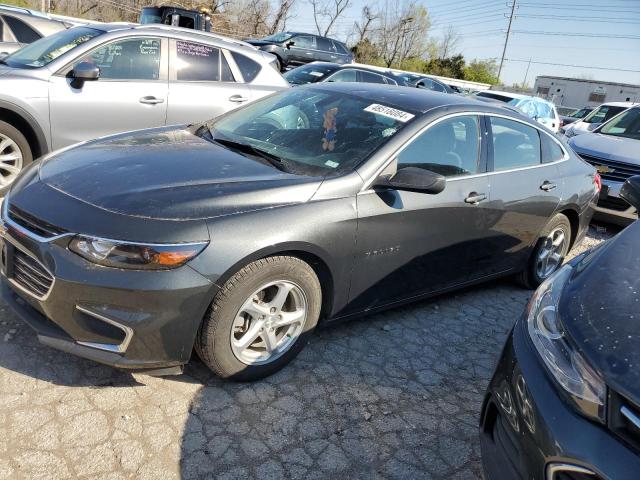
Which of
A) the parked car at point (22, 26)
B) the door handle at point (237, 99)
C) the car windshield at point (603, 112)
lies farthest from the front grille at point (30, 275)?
the car windshield at point (603, 112)

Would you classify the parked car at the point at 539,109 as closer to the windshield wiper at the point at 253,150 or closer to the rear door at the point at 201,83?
the rear door at the point at 201,83

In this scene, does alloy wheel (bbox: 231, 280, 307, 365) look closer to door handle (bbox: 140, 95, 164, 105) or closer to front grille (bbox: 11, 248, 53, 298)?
front grille (bbox: 11, 248, 53, 298)

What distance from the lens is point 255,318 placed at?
2.90m

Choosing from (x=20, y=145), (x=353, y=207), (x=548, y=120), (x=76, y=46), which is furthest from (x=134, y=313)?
(x=548, y=120)

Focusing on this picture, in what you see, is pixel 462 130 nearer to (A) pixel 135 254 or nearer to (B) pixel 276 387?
(B) pixel 276 387

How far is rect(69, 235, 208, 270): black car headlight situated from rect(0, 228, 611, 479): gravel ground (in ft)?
2.46

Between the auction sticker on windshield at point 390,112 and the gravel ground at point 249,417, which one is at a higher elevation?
the auction sticker on windshield at point 390,112

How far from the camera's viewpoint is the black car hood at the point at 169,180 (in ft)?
8.68

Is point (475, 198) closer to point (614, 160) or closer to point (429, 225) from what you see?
point (429, 225)

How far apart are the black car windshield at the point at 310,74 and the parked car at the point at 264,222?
798 cm

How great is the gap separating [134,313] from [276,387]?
938 millimetres

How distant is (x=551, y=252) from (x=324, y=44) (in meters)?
18.2

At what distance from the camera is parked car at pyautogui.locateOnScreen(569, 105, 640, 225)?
7223 millimetres

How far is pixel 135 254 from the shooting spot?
2463mm
